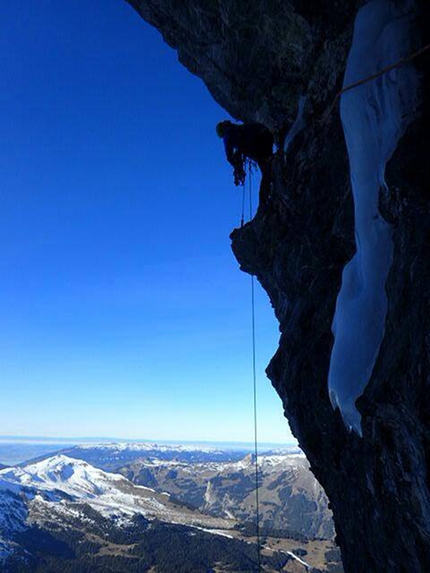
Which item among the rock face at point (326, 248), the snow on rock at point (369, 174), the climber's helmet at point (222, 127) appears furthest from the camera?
the climber's helmet at point (222, 127)

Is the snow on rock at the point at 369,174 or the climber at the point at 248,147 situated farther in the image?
the climber at the point at 248,147

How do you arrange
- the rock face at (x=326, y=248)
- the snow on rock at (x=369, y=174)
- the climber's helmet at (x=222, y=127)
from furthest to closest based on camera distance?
1. the climber's helmet at (x=222, y=127)
2. the snow on rock at (x=369, y=174)
3. the rock face at (x=326, y=248)

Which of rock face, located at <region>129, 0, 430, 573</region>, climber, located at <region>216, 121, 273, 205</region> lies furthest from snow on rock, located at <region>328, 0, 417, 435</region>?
climber, located at <region>216, 121, 273, 205</region>

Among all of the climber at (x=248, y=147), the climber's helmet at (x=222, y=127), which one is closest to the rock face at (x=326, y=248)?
the climber at (x=248, y=147)

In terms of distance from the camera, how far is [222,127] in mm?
16109

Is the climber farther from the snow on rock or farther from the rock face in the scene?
the snow on rock

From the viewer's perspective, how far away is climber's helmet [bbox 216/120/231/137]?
16.0m

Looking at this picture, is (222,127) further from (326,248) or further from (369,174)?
(369,174)

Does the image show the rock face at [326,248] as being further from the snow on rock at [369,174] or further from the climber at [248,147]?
the climber at [248,147]

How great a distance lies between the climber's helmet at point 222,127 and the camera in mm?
16000

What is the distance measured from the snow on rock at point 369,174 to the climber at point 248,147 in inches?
260

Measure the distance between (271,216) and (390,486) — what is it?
9944mm

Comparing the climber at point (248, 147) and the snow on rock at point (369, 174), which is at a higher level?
the climber at point (248, 147)

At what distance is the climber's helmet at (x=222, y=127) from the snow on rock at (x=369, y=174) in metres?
6.80
